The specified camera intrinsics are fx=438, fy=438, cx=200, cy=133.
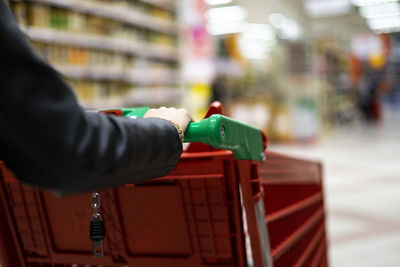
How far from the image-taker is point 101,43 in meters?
5.21

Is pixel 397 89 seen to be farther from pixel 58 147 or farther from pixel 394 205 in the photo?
pixel 58 147

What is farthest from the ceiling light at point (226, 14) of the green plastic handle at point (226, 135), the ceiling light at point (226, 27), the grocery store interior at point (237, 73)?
the green plastic handle at point (226, 135)

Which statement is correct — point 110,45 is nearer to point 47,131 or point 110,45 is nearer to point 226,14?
point 47,131

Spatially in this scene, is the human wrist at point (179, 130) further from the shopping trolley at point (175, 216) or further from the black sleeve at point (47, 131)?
the black sleeve at point (47, 131)

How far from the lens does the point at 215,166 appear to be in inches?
40.8

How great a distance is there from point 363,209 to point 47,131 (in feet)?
11.3

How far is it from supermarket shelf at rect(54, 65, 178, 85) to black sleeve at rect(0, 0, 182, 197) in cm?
391

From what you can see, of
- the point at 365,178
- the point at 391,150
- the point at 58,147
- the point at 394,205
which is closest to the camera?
the point at 58,147

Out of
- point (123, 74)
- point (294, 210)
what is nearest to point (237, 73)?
point (123, 74)

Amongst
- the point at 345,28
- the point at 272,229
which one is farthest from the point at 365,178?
the point at 345,28

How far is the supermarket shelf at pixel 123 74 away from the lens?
4.86m

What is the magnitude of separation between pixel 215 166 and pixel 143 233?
0.92ft

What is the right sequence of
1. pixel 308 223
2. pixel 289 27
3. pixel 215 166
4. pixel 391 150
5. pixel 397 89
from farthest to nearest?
pixel 397 89 < pixel 289 27 < pixel 391 150 < pixel 308 223 < pixel 215 166

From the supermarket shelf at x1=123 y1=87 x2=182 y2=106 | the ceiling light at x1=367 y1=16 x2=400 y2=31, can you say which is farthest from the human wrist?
the ceiling light at x1=367 y1=16 x2=400 y2=31
